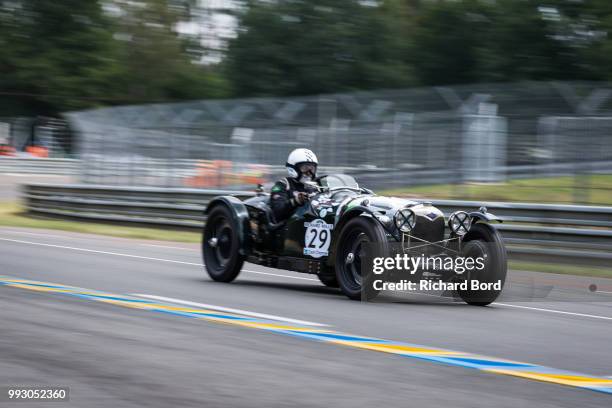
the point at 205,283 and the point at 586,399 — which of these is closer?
the point at 586,399

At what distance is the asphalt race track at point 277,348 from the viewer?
5.42 m

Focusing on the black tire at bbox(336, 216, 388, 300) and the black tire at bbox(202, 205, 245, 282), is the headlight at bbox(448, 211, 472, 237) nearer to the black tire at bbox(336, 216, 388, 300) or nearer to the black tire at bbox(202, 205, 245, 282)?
the black tire at bbox(336, 216, 388, 300)

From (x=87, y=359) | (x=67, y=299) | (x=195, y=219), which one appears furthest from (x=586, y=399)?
(x=195, y=219)

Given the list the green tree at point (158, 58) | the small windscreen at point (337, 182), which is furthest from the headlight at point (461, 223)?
the green tree at point (158, 58)

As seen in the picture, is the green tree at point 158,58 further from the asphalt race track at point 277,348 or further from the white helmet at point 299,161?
the asphalt race track at point 277,348

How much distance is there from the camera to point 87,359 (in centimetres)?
622

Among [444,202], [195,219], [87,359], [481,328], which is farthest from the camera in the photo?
[195,219]

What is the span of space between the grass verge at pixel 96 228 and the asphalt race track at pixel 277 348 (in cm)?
881

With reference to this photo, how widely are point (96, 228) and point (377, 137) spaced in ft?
22.4

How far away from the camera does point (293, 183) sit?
36.2 feet

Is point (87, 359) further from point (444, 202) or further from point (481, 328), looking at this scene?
point (444, 202)

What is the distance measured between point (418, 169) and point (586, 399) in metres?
14.1

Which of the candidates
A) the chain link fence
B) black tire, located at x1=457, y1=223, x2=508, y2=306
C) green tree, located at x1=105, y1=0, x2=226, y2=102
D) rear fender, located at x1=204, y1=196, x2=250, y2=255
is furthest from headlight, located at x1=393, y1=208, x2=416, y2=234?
green tree, located at x1=105, y1=0, x2=226, y2=102

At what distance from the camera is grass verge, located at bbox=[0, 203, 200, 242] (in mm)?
20250
